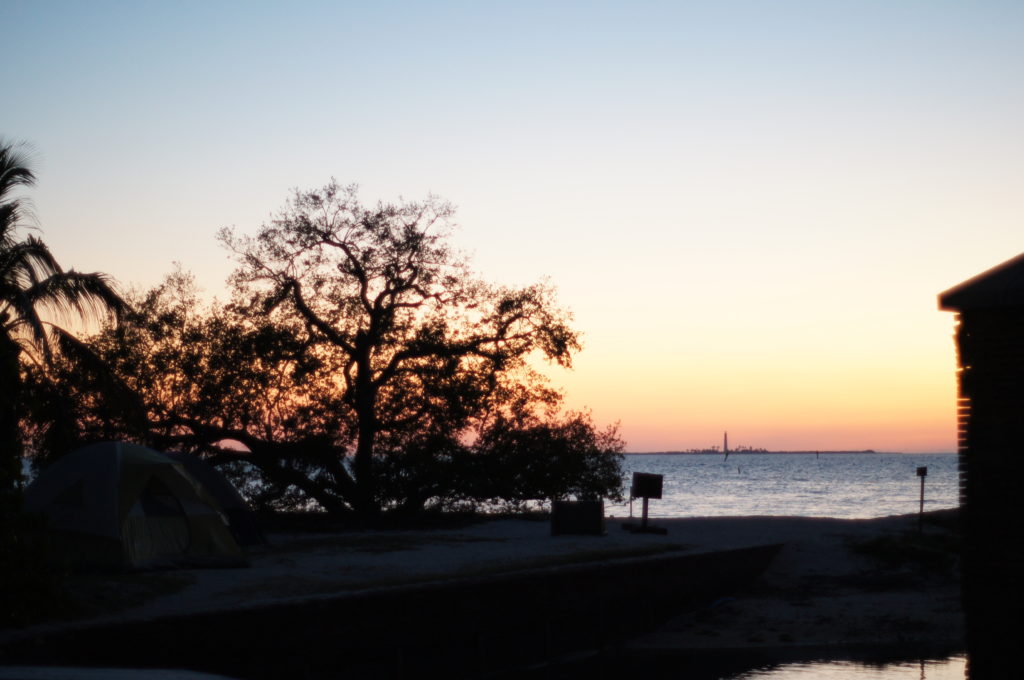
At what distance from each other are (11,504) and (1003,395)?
10864 mm

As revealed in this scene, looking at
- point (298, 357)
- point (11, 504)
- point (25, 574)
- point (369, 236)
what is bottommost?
point (25, 574)

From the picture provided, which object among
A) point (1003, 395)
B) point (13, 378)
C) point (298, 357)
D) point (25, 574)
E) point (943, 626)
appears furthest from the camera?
point (298, 357)

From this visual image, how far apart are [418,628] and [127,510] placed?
6393 mm

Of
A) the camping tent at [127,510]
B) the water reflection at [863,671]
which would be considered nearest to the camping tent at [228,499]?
the camping tent at [127,510]

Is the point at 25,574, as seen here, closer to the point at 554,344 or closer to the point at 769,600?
the point at 769,600

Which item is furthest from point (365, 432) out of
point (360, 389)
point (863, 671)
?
point (863, 671)

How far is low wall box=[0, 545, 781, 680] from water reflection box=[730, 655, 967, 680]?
2.71 meters

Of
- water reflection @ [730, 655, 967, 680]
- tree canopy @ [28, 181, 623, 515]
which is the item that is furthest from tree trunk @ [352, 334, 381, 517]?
water reflection @ [730, 655, 967, 680]

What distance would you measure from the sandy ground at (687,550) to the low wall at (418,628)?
0.36m

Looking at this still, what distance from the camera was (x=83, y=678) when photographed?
5211 mm

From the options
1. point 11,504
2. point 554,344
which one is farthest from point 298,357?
point 11,504

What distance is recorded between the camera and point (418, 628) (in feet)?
43.4

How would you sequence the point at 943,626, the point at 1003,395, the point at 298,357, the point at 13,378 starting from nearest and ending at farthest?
1. the point at 1003,395
2. the point at 13,378
3. the point at 943,626
4. the point at 298,357

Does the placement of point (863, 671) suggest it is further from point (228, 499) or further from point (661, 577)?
point (228, 499)
